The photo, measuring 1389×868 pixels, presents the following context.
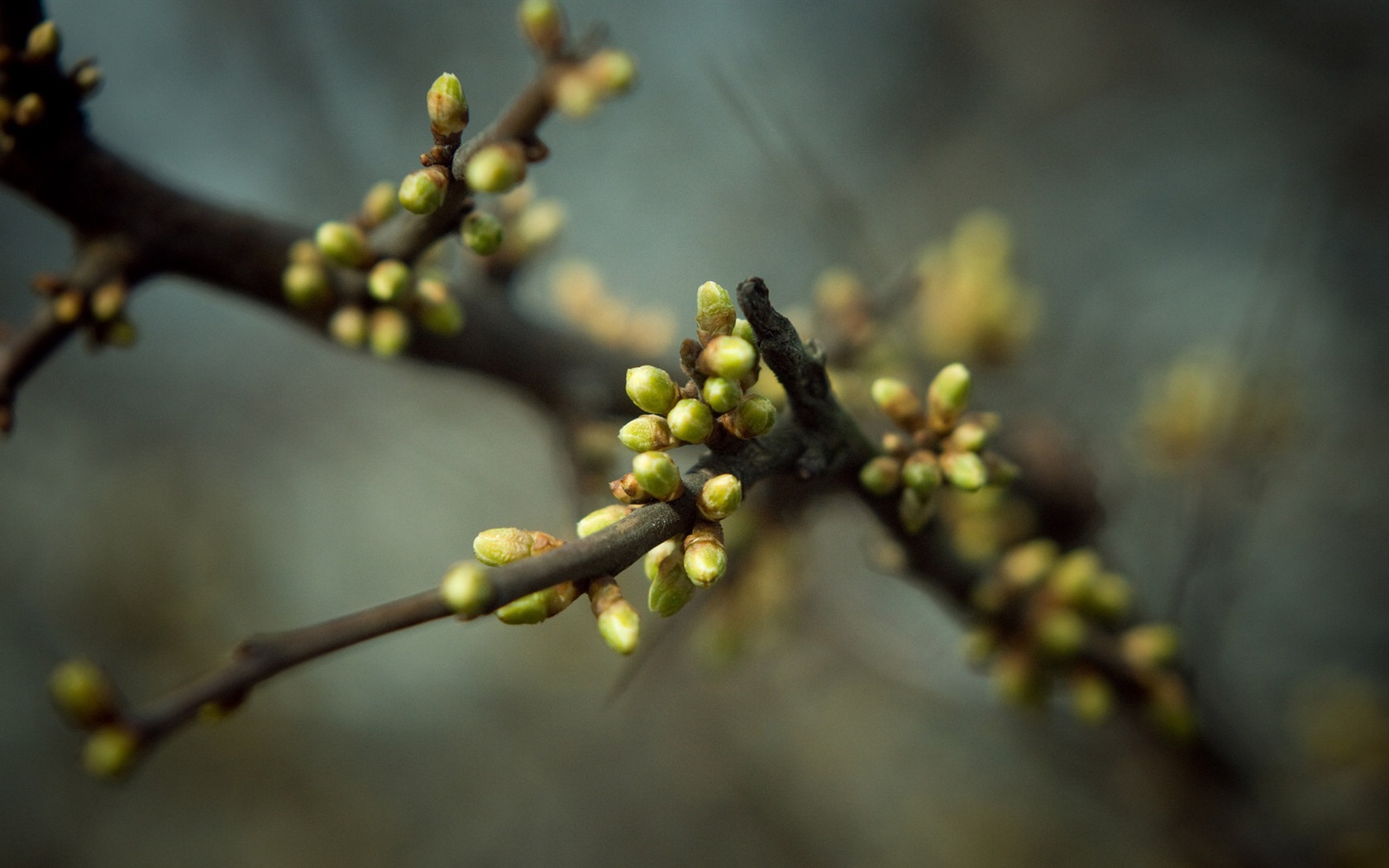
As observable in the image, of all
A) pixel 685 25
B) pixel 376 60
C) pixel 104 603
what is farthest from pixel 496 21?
pixel 104 603

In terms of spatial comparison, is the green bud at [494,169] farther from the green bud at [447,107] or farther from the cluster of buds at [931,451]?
the cluster of buds at [931,451]

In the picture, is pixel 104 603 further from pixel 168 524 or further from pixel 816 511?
pixel 816 511

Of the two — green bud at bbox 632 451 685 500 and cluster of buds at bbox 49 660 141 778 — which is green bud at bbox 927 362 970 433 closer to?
green bud at bbox 632 451 685 500

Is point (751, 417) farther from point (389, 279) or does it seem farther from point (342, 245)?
point (342, 245)

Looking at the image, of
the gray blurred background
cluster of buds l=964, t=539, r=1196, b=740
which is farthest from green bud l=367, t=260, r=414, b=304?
the gray blurred background

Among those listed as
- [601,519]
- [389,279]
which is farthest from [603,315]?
[601,519]
